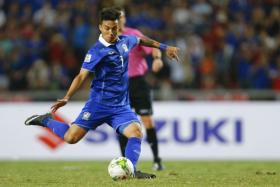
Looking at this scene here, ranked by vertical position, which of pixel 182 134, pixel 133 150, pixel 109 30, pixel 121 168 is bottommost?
pixel 182 134

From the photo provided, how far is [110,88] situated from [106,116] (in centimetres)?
39

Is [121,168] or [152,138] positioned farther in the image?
[152,138]

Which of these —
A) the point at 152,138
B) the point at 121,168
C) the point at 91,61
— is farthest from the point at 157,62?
the point at 121,168

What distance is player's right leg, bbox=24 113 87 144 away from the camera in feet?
31.2

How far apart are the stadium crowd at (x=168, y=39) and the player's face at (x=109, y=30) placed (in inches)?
337

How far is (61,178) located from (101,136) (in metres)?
6.65

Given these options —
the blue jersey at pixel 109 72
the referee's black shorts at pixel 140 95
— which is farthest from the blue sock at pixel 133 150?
the referee's black shorts at pixel 140 95

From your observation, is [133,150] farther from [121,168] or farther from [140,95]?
[140,95]

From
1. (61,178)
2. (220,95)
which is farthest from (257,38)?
(61,178)

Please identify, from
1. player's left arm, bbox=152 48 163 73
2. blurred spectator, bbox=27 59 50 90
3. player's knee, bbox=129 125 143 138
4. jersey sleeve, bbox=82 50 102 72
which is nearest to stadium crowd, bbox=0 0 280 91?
blurred spectator, bbox=27 59 50 90

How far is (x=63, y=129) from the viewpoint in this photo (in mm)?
9734

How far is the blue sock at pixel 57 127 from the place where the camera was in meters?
9.73

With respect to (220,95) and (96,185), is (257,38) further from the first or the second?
(96,185)

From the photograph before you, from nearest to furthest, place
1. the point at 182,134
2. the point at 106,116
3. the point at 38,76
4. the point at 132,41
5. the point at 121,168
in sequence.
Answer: the point at 121,168, the point at 106,116, the point at 132,41, the point at 182,134, the point at 38,76
